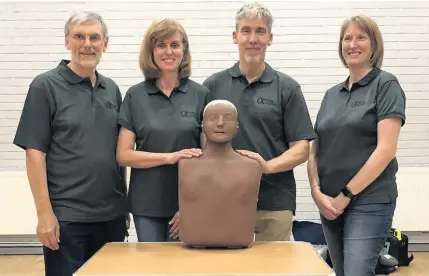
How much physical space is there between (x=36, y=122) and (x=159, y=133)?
19.8 inches

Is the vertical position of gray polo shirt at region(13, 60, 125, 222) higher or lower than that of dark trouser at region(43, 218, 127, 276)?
higher

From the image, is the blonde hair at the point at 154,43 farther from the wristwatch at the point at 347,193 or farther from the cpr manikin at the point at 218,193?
the wristwatch at the point at 347,193

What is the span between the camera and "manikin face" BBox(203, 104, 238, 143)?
73.9 inches

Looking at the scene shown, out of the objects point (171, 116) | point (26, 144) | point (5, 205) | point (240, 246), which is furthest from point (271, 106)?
point (5, 205)

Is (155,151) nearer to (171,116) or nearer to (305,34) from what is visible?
(171,116)

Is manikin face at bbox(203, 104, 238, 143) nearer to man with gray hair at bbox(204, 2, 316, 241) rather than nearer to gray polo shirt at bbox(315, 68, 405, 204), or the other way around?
man with gray hair at bbox(204, 2, 316, 241)

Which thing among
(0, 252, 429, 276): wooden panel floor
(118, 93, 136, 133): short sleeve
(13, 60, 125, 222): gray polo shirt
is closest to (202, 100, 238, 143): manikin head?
(118, 93, 136, 133): short sleeve

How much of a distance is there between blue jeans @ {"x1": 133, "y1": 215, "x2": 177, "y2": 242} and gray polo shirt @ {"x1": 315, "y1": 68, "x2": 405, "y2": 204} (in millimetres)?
742

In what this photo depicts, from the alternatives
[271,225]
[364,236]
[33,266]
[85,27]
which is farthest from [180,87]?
[33,266]

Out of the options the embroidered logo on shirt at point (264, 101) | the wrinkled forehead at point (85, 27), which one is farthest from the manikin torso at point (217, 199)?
the wrinkled forehead at point (85, 27)

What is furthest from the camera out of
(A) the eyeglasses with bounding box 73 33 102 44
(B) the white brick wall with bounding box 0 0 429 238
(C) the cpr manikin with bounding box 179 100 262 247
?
(B) the white brick wall with bounding box 0 0 429 238

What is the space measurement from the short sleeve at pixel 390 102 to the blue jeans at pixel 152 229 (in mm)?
1018

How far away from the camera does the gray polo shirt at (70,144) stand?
80.3 inches

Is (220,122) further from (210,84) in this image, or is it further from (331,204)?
(331,204)
